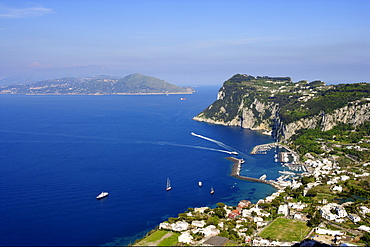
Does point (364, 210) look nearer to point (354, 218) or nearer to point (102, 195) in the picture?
point (354, 218)

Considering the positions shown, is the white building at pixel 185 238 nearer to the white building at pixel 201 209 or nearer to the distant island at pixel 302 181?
the distant island at pixel 302 181

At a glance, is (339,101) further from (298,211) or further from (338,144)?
(298,211)

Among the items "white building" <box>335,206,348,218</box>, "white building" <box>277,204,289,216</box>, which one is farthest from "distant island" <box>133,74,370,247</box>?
"white building" <box>335,206,348,218</box>

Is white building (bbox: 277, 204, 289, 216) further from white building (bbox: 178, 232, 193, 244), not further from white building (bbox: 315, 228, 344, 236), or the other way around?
white building (bbox: 178, 232, 193, 244)

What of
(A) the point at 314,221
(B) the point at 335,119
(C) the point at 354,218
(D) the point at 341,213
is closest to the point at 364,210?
(C) the point at 354,218

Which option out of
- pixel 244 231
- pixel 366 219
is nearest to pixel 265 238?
pixel 244 231
